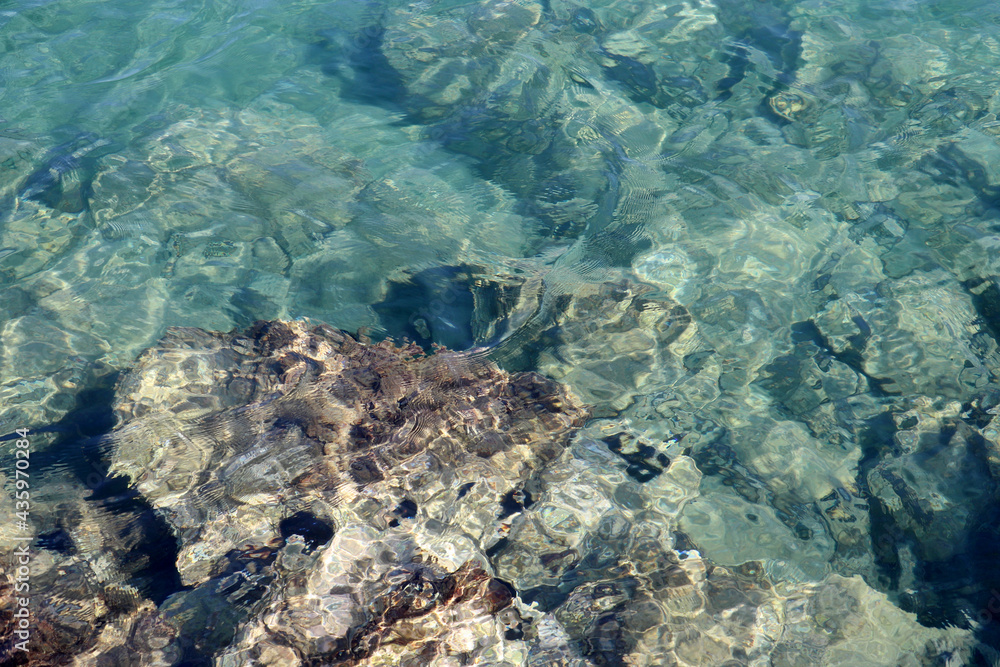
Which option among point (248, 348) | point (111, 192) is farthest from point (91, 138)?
point (248, 348)

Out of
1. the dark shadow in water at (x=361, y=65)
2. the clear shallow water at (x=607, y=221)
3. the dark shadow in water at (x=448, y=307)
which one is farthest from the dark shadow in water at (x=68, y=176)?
the dark shadow in water at (x=448, y=307)

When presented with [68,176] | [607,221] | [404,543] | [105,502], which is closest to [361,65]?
[68,176]

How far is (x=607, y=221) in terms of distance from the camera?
5.10 meters

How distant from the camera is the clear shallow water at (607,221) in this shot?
3697 millimetres

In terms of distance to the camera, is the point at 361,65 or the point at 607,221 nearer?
the point at 607,221

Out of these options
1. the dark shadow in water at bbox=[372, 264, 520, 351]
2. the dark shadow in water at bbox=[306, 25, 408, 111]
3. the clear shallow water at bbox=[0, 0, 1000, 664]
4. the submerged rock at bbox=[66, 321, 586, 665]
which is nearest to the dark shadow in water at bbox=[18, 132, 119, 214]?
the clear shallow water at bbox=[0, 0, 1000, 664]

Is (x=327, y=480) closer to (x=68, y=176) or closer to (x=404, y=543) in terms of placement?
(x=404, y=543)

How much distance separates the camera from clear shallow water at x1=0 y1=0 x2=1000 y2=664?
370 cm

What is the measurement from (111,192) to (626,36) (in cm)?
561

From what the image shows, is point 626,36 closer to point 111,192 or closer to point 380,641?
point 111,192

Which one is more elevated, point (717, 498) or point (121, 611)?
point (717, 498)

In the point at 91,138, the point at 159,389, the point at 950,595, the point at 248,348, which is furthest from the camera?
the point at 91,138

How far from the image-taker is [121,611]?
2.86m

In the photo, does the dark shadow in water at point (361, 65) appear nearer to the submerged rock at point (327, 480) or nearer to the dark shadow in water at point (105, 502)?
the submerged rock at point (327, 480)
